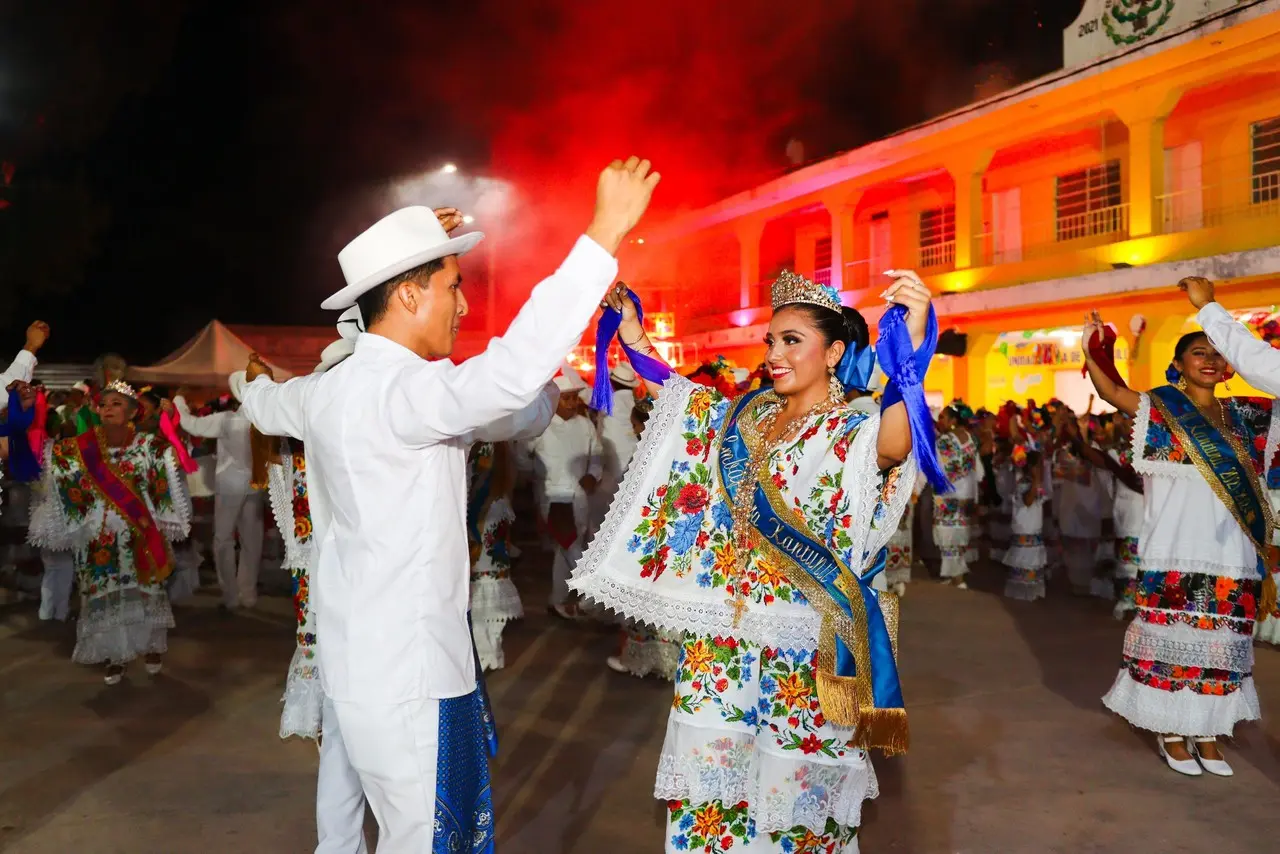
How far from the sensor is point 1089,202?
16750 millimetres

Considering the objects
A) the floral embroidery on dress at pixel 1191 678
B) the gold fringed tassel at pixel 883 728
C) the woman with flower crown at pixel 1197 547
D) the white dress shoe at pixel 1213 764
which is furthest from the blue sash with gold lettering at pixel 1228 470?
the gold fringed tassel at pixel 883 728

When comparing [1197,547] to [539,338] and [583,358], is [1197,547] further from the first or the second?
[583,358]

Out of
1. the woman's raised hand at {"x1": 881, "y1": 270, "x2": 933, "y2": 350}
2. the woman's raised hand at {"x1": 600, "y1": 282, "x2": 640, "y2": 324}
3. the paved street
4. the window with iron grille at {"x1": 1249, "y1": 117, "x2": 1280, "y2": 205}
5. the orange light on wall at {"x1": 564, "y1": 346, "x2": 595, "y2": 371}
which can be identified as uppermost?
the window with iron grille at {"x1": 1249, "y1": 117, "x2": 1280, "y2": 205}

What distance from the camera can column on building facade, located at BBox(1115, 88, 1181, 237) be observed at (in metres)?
14.8

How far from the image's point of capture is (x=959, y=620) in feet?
28.1

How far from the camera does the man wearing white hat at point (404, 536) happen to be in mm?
2105

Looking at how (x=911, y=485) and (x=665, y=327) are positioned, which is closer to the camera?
(x=911, y=485)

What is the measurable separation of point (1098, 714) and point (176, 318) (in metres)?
29.5

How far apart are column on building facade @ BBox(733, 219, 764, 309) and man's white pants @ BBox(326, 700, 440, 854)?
67.7 feet

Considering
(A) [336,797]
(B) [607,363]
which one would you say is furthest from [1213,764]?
(A) [336,797]

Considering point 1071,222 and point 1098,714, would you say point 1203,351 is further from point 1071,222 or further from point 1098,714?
point 1071,222

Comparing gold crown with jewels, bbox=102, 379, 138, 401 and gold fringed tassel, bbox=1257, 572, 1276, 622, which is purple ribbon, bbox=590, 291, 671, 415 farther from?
gold crown with jewels, bbox=102, 379, 138, 401

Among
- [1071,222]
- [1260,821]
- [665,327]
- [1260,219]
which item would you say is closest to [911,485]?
[1260,821]

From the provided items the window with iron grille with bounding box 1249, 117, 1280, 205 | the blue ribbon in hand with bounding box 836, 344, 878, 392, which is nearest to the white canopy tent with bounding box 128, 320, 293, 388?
the blue ribbon in hand with bounding box 836, 344, 878, 392
